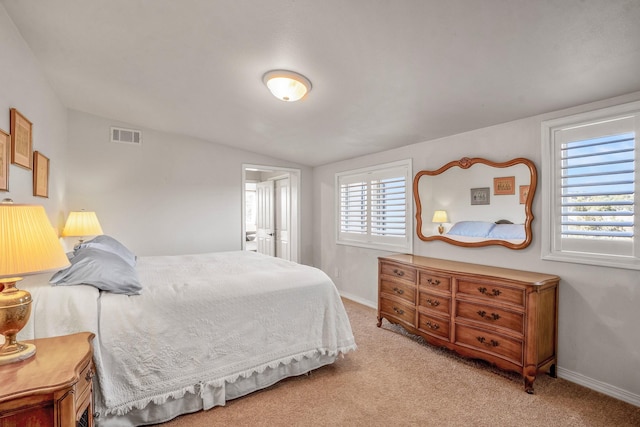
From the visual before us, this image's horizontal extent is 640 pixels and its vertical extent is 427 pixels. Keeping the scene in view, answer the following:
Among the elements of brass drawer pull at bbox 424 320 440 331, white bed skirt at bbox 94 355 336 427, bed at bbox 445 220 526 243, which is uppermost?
bed at bbox 445 220 526 243

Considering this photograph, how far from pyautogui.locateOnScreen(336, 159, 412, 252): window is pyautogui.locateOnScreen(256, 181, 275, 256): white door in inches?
70.9

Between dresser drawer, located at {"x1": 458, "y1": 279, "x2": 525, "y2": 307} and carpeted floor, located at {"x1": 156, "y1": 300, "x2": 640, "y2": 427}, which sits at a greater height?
dresser drawer, located at {"x1": 458, "y1": 279, "x2": 525, "y2": 307}

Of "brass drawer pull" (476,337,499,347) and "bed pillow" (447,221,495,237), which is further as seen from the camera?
"bed pillow" (447,221,495,237)

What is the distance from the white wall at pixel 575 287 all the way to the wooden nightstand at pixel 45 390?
314 cm

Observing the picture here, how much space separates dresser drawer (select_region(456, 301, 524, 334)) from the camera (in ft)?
7.75

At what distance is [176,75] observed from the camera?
2.71 metres

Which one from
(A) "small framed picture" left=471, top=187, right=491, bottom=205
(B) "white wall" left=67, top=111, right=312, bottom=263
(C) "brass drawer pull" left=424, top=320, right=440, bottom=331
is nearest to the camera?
(C) "brass drawer pull" left=424, top=320, right=440, bottom=331

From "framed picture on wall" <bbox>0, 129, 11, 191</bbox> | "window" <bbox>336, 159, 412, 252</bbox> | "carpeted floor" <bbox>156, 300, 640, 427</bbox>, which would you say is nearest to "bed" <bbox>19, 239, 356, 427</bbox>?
"carpeted floor" <bbox>156, 300, 640, 427</bbox>

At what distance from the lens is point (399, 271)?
10.9ft

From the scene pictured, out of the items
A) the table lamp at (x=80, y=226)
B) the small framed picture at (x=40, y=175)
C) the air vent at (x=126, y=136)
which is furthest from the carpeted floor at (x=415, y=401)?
the air vent at (x=126, y=136)

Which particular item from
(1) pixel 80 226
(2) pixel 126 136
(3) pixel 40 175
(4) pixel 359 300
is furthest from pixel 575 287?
(2) pixel 126 136

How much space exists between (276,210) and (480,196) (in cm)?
392

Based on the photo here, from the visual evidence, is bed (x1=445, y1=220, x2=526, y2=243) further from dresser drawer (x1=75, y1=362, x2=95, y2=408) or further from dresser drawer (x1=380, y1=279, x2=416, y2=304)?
dresser drawer (x1=75, y1=362, x2=95, y2=408)

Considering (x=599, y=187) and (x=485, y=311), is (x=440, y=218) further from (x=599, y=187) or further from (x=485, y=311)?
(x=599, y=187)
